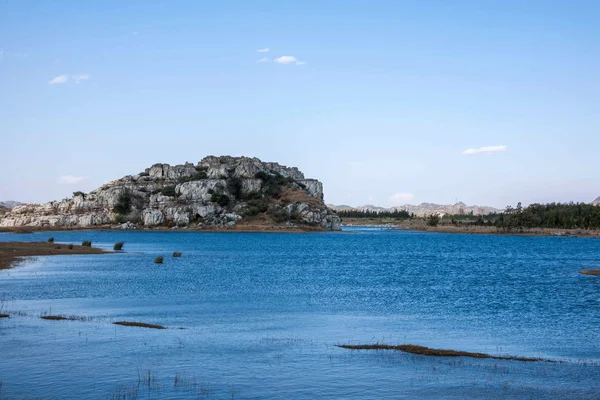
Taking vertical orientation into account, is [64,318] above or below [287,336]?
above

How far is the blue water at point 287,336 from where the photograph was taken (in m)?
22.4

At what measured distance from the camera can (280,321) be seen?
37.2 meters

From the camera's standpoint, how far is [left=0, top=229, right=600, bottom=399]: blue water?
22.4 meters

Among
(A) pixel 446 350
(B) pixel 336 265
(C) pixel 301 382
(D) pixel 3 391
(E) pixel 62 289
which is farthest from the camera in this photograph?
(B) pixel 336 265

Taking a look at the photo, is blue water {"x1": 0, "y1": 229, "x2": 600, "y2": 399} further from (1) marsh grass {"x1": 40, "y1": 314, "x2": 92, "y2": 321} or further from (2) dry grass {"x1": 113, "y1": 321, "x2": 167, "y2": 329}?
(2) dry grass {"x1": 113, "y1": 321, "x2": 167, "y2": 329}

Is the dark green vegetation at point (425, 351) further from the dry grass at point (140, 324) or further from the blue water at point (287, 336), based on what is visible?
the dry grass at point (140, 324)

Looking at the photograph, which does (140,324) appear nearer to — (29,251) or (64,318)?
(64,318)

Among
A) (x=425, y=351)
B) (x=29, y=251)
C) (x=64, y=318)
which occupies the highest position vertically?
(x=29, y=251)

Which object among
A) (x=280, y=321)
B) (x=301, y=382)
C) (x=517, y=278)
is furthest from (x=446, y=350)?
(x=517, y=278)

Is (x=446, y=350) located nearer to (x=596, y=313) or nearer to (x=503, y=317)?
(x=503, y=317)

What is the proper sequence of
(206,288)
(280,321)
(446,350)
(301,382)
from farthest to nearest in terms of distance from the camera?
(206,288) < (280,321) < (446,350) < (301,382)

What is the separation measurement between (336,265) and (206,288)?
36.4 meters

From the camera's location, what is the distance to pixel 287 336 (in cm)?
3209

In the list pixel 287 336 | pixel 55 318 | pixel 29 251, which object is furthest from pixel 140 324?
pixel 29 251
